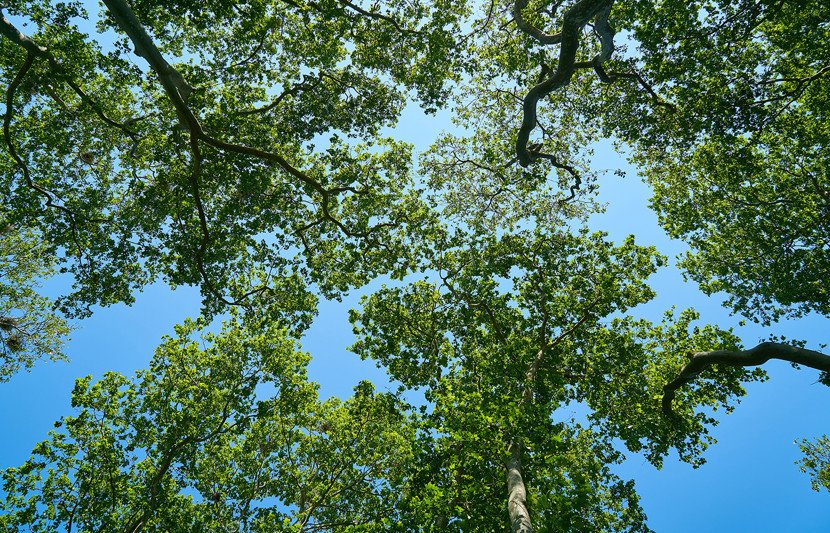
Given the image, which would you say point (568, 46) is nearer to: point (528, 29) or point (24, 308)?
point (528, 29)

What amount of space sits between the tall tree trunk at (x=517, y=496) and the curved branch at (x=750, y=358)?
5.46 meters

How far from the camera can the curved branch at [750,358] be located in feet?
30.2

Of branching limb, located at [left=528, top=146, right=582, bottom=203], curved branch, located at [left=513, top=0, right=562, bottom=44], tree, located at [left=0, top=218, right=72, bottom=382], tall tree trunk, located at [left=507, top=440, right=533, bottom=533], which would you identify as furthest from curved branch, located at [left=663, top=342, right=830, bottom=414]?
tree, located at [left=0, top=218, right=72, bottom=382]

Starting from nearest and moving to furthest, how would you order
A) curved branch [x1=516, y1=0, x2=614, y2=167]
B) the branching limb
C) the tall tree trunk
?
the tall tree trunk < curved branch [x1=516, y1=0, x2=614, y2=167] < the branching limb

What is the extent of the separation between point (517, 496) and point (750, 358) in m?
7.13

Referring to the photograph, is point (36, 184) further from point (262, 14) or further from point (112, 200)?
point (262, 14)

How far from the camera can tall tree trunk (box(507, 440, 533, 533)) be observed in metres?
7.53

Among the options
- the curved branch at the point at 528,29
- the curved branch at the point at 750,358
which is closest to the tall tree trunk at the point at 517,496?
the curved branch at the point at 750,358

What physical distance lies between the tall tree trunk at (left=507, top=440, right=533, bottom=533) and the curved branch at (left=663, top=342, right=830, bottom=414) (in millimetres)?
5462

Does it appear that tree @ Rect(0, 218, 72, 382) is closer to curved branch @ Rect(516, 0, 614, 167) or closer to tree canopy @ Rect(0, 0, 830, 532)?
tree canopy @ Rect(0, 0, 830, 532)

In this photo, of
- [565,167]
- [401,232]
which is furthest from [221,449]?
[565,167]

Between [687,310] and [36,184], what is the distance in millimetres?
20842

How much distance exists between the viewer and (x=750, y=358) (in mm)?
10008

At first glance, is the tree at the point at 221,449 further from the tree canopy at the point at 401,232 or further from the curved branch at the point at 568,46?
the curved branch at the point at 568,46
